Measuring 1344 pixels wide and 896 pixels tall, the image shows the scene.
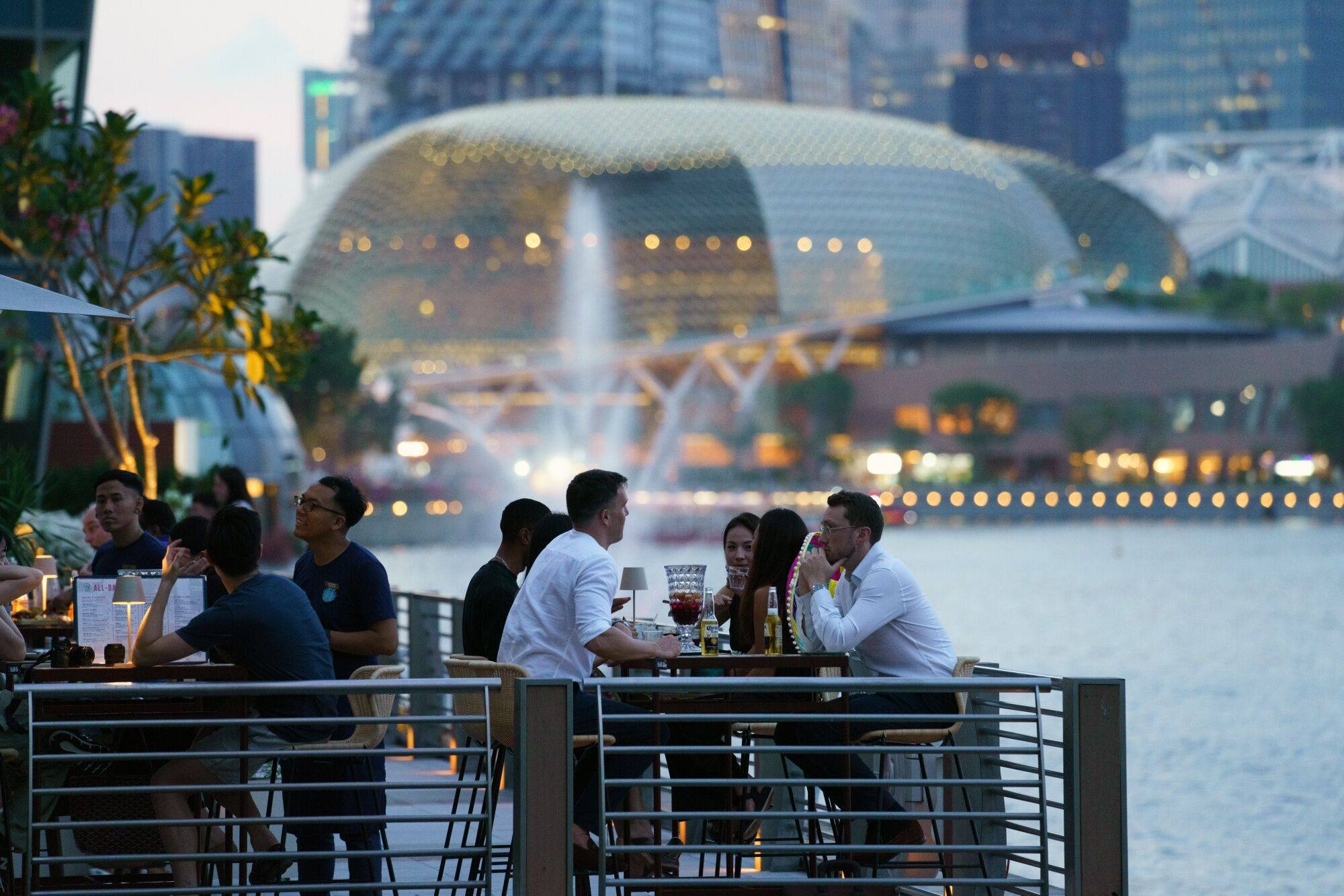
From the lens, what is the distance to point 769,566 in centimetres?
779

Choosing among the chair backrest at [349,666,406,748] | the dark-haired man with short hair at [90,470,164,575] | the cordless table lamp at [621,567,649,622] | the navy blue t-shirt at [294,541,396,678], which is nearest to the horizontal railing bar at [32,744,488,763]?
the chair backrest at [349,666,406,748]

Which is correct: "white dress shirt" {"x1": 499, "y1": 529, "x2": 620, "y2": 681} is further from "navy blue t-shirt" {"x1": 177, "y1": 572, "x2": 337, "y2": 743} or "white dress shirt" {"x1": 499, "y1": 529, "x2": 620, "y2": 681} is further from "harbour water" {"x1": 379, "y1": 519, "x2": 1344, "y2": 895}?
"harbour water" {"x1": 379, "y1": 519, "x2": 1344, "y2": 895}

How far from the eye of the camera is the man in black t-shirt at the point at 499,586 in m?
8.21

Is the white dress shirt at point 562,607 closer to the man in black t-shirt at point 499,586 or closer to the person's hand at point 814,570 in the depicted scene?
the person's hand at point 814,570

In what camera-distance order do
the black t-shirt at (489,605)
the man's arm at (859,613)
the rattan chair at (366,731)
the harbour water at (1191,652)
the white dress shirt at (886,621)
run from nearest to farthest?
the rattan chair at (366,731), the man's arm at (859,613), the white dress shirt at (886,621), the black t-shirt at (489,605), the harbour water at (1191,652)

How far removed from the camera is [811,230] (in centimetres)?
11400

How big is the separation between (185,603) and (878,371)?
345 feet

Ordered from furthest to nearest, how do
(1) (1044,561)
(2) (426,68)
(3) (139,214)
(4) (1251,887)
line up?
(2) (426,68) < (1) (1044,561) < (3) (139,214) < (4) (1251,887)

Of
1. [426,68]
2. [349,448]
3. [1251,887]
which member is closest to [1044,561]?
[349,448]

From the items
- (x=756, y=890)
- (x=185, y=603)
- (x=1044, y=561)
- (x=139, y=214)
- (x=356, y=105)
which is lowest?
(x=1044, y=561)

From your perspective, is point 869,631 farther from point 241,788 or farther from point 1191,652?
point 1191,652

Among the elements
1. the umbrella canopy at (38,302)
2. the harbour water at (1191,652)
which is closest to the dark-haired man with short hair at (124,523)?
the umbrella canopy at (38,302)

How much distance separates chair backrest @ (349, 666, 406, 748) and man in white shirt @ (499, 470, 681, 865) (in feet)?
1.43

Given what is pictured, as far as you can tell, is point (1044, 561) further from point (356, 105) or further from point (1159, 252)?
point (356, 105)
